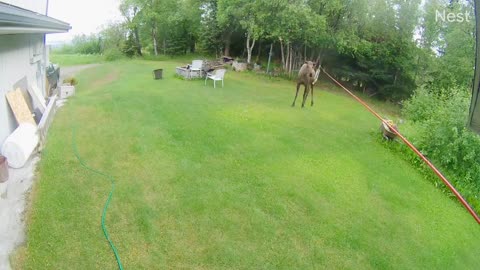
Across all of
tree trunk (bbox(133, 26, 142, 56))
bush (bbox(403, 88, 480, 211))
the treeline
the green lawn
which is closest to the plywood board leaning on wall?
the green lawn

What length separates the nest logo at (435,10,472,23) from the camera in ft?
55.0

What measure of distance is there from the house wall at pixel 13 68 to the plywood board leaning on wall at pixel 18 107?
0.09 meters

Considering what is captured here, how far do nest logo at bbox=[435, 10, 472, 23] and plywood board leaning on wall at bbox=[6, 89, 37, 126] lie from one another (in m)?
19.0

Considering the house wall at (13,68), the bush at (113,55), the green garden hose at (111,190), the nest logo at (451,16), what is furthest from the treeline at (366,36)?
the green garden hose at (111,190)

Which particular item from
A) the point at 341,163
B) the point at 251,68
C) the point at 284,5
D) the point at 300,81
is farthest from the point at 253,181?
the point at 251,68

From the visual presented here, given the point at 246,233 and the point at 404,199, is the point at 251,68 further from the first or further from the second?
the point at 246,233

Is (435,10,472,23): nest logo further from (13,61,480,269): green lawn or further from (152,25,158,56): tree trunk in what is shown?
(152,25,158,56): tree trunk

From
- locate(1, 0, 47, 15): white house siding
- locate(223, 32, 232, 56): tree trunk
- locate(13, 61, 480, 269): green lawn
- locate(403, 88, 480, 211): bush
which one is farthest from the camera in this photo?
locate(223, 32, 232, 56): tree trunk

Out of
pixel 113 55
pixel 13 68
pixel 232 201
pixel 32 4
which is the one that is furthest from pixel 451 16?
pixel 113 55

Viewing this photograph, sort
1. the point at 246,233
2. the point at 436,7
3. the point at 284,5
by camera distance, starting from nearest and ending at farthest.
A: 1. the point at 246,233
2. the point at 284,5
3. the point at 436,7

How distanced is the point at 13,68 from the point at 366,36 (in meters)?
16.3

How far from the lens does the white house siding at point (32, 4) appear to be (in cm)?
654

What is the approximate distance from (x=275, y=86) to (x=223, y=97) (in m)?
4.68

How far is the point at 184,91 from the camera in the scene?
1217 centimetres
